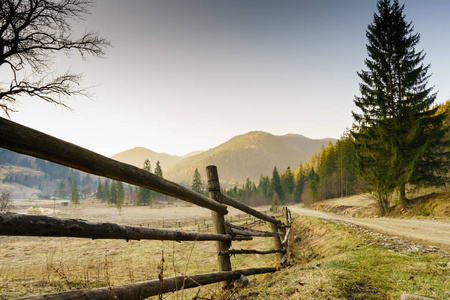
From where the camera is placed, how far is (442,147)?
50.5 ft

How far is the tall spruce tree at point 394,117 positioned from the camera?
15.0 m

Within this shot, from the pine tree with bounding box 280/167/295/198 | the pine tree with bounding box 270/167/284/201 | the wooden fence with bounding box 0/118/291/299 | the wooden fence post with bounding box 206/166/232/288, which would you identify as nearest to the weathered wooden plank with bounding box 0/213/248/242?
the wooden fence with bounding box 0/118/291/299

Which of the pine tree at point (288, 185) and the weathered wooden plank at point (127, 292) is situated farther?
the pine tree at point (288, 185)

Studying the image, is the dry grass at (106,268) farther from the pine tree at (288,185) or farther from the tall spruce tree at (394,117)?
the pine tree at (288,185)

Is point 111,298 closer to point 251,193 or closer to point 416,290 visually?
point 416,290

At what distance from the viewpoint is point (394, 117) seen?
15750 mm

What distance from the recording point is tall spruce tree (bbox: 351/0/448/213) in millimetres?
15031

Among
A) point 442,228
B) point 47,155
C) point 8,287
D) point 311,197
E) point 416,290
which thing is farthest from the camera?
point 311,197

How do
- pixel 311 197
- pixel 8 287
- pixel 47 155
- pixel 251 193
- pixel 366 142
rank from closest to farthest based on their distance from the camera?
pixel 47 155, pixel 8 287, pixel 366 142, pixel 311 197, pixel 251 193

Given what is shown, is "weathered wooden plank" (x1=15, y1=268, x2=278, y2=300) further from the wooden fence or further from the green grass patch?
the green grass patch

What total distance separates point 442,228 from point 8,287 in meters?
16.1

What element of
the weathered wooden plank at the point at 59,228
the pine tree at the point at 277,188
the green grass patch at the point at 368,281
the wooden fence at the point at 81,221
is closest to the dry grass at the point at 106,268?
the wooden fence at the point at 81,221

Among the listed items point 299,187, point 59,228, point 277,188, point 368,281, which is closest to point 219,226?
point 368,281

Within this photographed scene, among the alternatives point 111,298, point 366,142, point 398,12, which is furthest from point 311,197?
point 111,298
